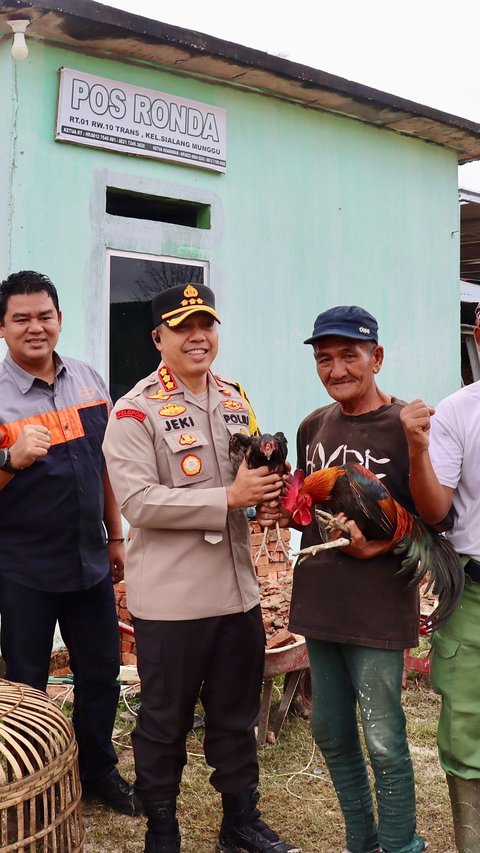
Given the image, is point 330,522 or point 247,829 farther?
point 247,829

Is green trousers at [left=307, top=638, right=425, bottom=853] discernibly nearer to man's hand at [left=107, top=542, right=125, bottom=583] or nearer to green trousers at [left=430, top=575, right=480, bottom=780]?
green trousers at [left=430, top=575, right=480, bottom=780]

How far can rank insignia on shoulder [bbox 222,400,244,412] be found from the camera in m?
3.42

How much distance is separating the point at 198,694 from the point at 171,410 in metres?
1.18

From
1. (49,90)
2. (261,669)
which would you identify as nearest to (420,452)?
(261,669)

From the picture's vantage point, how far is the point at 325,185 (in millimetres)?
7465

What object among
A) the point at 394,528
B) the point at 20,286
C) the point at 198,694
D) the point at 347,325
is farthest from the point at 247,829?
the point at 20,286

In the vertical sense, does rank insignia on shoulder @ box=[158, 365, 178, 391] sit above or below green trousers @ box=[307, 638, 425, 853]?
above

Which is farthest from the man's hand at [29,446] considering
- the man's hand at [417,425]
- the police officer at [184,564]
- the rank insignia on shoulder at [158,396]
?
the man's hand at [417,425]

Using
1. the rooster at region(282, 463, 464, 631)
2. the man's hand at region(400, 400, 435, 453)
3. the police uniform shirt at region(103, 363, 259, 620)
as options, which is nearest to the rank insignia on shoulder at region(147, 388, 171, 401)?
the police uniform shirt at region(103, 363, 259, 620)

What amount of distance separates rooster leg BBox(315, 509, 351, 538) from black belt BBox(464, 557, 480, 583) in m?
0.45

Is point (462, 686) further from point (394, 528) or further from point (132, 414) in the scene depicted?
point (132, 414)

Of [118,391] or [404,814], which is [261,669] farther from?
[118,391]

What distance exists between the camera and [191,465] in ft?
10.6

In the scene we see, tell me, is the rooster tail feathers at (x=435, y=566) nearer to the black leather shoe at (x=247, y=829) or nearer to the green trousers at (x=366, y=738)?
the green trousers at (x=366, y=738)
